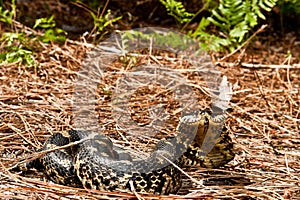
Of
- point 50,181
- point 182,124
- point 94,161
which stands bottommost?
point 50,181

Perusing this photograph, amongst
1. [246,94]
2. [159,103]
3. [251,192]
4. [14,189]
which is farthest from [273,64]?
[14,189]

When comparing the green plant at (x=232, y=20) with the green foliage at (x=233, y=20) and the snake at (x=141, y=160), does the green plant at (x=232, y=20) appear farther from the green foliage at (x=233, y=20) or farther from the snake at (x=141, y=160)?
the snake at (x=141, y=160)

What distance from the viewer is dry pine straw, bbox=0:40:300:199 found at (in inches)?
161

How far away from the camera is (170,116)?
6168mm

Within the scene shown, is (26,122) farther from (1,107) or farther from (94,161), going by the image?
(94,161)

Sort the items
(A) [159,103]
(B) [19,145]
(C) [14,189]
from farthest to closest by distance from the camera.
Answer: (A) [159,103], (B) [19,145], (C) [14,189]

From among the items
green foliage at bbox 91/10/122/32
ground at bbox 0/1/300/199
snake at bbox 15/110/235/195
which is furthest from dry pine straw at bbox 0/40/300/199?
green foliage at bbox 91/10/122/32

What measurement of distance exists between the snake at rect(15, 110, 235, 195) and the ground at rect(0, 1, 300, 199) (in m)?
0.13

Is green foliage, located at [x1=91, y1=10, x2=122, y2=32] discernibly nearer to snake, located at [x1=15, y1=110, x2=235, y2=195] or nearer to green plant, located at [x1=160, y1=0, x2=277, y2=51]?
green plant, located at [x1=160, y1=0, x2=277, y2=51]

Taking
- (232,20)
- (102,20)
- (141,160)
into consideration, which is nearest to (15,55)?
(102,20)

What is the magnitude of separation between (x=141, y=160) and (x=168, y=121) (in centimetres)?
185

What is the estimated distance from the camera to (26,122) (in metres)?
5.42

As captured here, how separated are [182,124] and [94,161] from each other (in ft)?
2.75

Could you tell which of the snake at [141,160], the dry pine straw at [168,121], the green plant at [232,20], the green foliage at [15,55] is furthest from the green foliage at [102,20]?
the snake at [141,160]
